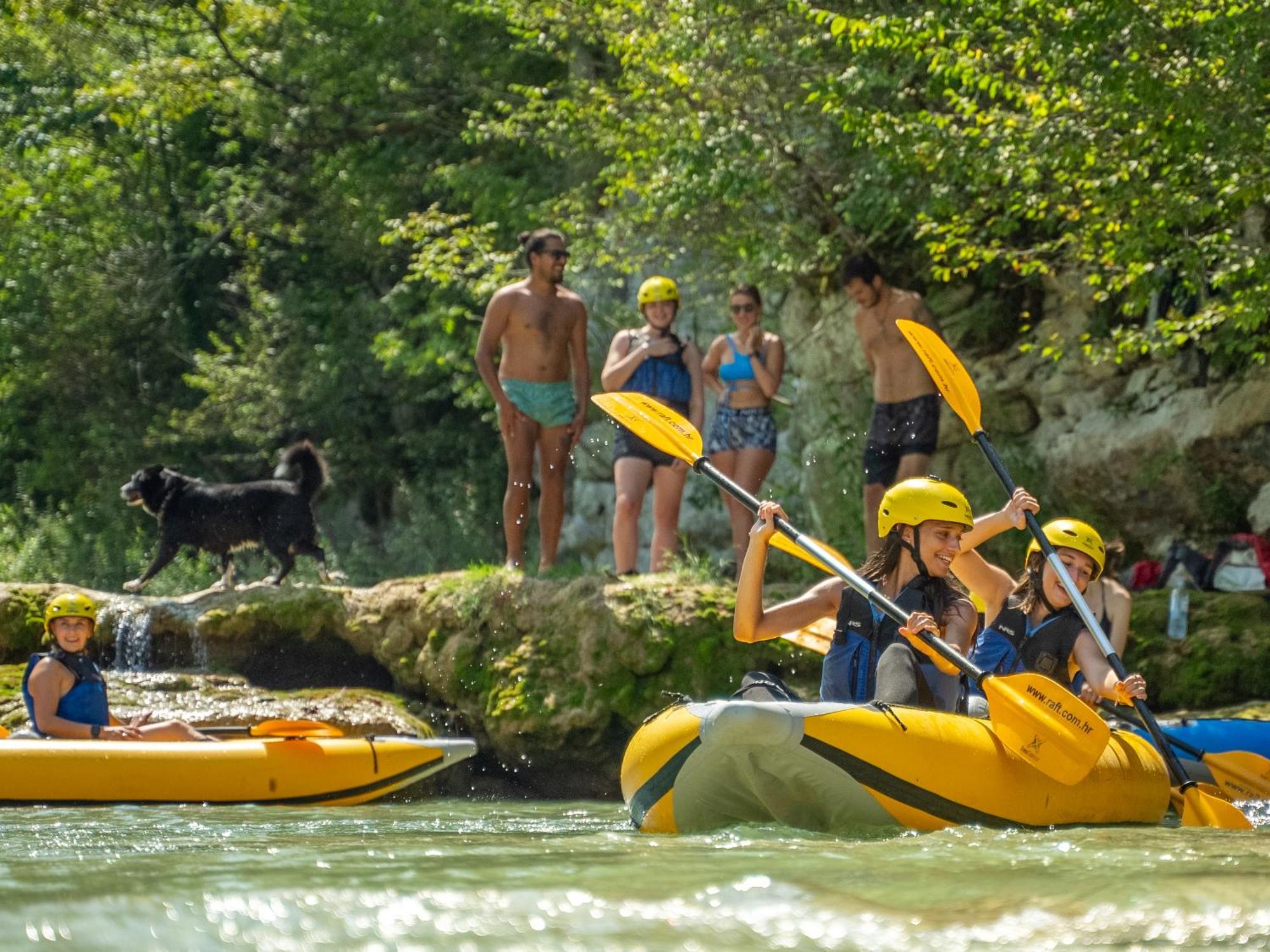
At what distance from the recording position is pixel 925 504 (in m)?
5.50

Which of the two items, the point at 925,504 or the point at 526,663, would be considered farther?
the point at 526,663

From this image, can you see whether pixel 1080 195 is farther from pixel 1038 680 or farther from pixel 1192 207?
pixel 1038 680

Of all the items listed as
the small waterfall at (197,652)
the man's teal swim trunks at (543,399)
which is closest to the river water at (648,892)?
the man's teal swim trunks at (543,399)

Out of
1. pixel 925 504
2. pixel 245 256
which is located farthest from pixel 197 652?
pixel 245 256

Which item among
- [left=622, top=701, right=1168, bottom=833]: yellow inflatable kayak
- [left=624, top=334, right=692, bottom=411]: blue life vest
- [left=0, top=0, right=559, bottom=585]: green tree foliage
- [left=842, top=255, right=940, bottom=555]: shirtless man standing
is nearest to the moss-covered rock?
[left=624, top=334, right=692, bottom=411]: blue life vest

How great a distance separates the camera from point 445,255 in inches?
516

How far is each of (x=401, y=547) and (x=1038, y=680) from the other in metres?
11.9

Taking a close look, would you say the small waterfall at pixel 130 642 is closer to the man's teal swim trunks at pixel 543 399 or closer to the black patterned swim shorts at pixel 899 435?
the man's teal swim trunks at pixel 543 399

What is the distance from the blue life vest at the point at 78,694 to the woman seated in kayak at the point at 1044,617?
3.84m

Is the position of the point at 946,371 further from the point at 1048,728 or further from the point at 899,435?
the point at 1048,728

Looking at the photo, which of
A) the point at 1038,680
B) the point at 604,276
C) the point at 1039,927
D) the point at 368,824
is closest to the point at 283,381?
the point at 604,276

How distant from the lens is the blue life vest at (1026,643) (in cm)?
596

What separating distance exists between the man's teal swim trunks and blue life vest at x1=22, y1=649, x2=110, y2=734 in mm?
2815

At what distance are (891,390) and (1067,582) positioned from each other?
9.71 feet
